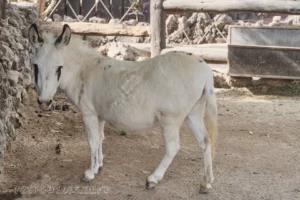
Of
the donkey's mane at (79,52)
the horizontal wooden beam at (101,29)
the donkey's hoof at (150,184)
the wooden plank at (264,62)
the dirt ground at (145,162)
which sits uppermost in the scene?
the donkey's mane at (79,52)

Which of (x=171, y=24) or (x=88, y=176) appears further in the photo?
(x=171, y=24)

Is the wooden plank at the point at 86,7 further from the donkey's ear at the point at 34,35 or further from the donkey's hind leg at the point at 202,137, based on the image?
the donkey's hind leg at the point at 202,137

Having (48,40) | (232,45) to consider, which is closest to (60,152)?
(48,40)

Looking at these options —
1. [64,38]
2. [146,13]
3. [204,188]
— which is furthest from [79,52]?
[146,13]

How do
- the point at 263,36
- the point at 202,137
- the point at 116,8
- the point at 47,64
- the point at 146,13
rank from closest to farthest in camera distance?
the point at 47,64 → the point at 202,137 → the point at 263,36 → the point at 146,13 → the point at 116,8

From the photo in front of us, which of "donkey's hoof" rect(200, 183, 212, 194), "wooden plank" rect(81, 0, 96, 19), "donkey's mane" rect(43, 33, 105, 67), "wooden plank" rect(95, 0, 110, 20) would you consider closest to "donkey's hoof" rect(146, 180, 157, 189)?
"donkey's hoof" rect(200, 183, 212, 194)

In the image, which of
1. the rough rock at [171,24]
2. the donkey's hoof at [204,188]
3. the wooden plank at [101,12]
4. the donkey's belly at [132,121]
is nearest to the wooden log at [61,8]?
the wooden plank at [101,12]

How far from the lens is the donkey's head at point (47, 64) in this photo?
14.3 feet

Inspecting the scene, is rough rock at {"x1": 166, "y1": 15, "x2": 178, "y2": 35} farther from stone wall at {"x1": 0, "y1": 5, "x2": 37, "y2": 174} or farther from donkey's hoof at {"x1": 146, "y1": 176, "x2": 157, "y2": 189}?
donkey's hoof at {"x1": 146, "y1": 176, "x2": 157, "y2": 189}

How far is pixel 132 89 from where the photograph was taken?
4.45m

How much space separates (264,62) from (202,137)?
4.93 metres

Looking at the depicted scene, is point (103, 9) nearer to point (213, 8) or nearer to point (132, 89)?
point (213, 8)

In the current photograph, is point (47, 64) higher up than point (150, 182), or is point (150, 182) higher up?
point (47, 64)

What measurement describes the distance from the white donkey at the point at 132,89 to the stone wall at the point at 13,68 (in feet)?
2.64
